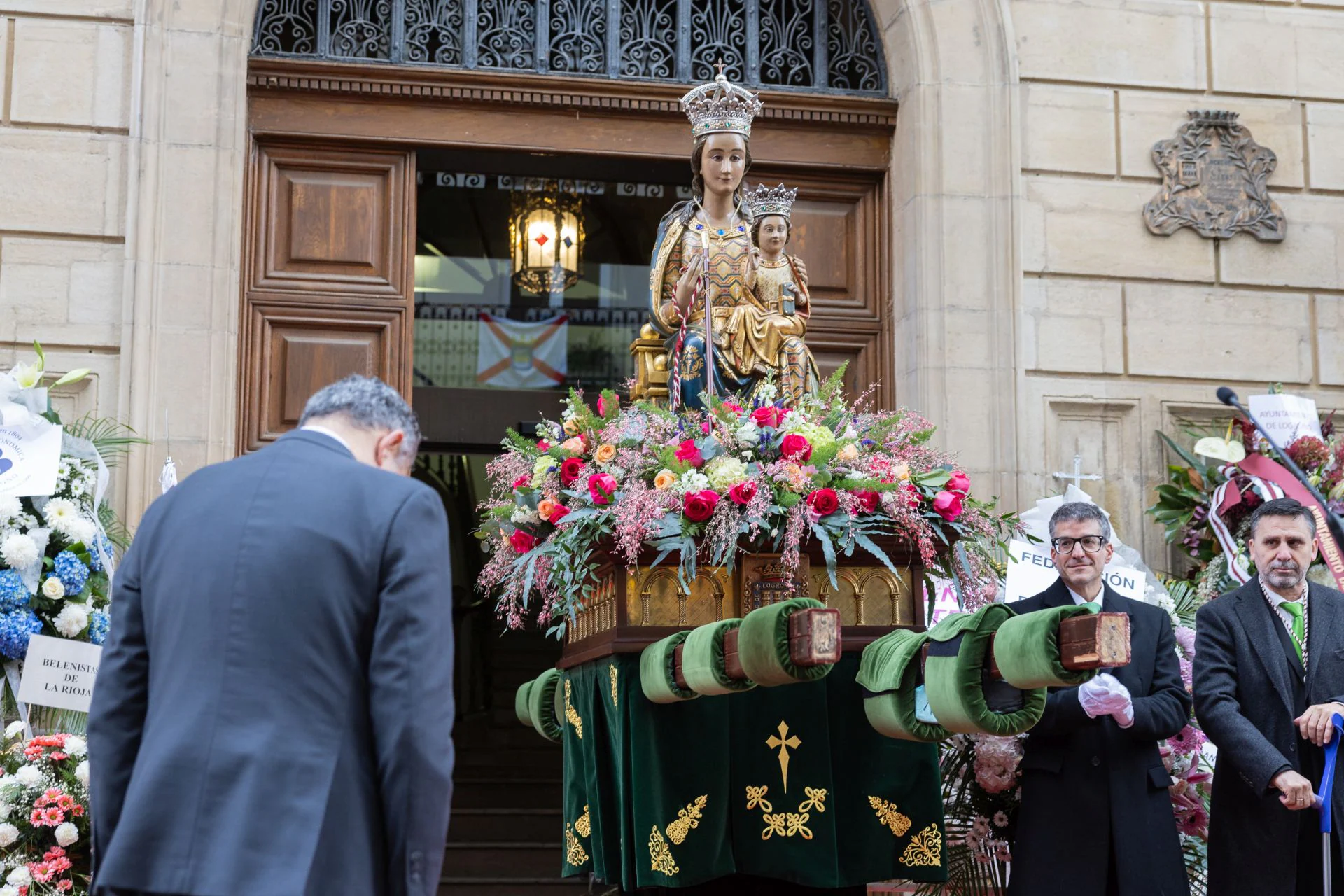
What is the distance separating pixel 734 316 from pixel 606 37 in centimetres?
313

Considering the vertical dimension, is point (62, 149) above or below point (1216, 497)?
above

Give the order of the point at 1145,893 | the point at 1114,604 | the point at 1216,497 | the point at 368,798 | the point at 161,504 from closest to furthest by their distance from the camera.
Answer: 1. the point at 368,798
2. the point at 161,504
3. the point at 1145,893
4. the point at 1114,604
5. the point at 1216,497

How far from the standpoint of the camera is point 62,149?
25.1 feet

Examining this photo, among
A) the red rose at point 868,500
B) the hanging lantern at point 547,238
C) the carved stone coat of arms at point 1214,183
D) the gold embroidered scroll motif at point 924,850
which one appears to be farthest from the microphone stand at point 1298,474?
the hanging lantern at point 547,238

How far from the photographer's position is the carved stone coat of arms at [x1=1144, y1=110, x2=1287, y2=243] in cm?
845

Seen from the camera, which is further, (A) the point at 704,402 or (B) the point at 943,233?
(B) the point at 943,233

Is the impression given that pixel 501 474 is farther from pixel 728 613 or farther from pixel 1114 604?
pixel 1114 604

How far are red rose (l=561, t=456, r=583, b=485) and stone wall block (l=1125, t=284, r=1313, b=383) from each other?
12.7 ft

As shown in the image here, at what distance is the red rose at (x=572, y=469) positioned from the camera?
5422 millimetres

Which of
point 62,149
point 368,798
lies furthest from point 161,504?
point 62,149

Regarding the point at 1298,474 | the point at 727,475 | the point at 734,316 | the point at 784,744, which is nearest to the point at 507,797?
the point at 734,316

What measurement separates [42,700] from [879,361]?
14.5ft

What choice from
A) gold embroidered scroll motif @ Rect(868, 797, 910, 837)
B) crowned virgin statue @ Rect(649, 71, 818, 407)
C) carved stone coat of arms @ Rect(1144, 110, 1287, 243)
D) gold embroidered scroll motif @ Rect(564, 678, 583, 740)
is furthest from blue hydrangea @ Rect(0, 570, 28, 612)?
Result: carved stone coat of arms @ Rect(1144, 110, 1287, 243)

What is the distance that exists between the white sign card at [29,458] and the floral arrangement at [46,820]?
3.78 feet
